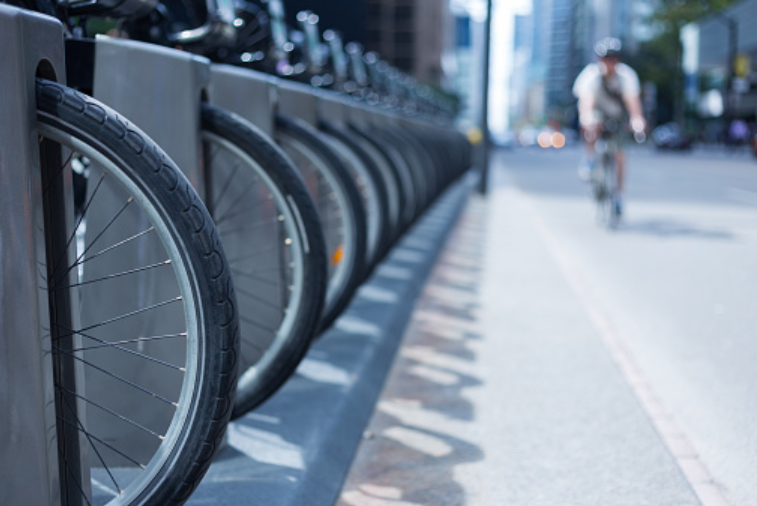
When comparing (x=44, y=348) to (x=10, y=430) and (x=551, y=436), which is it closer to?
(x=10, y=430)

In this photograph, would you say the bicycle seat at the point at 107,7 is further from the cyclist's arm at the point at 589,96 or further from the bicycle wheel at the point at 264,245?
the cyclist's arm at the point at 589,96

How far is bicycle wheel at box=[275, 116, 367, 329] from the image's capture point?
3.92m

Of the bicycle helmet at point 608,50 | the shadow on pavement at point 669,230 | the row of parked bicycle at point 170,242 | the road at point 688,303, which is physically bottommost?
the shadow on pavement at point 669,230

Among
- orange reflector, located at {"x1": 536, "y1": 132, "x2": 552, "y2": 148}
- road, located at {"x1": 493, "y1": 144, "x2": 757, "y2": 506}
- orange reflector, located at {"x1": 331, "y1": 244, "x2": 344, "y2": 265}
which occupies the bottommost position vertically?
orange reflector, located at {"x1": 536, "y1": 132, "x2": 552, "y2": 148}

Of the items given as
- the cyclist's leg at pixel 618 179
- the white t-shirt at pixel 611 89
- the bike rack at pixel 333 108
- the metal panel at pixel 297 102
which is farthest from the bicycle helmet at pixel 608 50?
the metal panel at pixel 297 102

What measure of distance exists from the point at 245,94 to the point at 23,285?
5.42 ft

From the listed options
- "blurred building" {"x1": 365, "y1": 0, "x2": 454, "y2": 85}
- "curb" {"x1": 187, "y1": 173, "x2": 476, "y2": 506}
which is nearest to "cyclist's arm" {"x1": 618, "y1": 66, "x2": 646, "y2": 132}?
"curb" {"x1": 187, "y1": 173, "x2": 476, "y2": 506}

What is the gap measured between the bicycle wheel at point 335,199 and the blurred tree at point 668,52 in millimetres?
73865

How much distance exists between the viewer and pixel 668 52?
8956 centimetres

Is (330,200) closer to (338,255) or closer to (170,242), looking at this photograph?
(338,255)

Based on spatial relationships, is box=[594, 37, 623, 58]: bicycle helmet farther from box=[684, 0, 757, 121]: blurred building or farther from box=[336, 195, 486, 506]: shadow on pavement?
box=[684, 0, 757, 121]: blurred building

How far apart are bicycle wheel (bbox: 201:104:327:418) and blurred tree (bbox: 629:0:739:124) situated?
74.7m

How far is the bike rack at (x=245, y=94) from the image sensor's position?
3402 millimetres

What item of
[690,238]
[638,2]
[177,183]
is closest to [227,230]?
[177,183]
